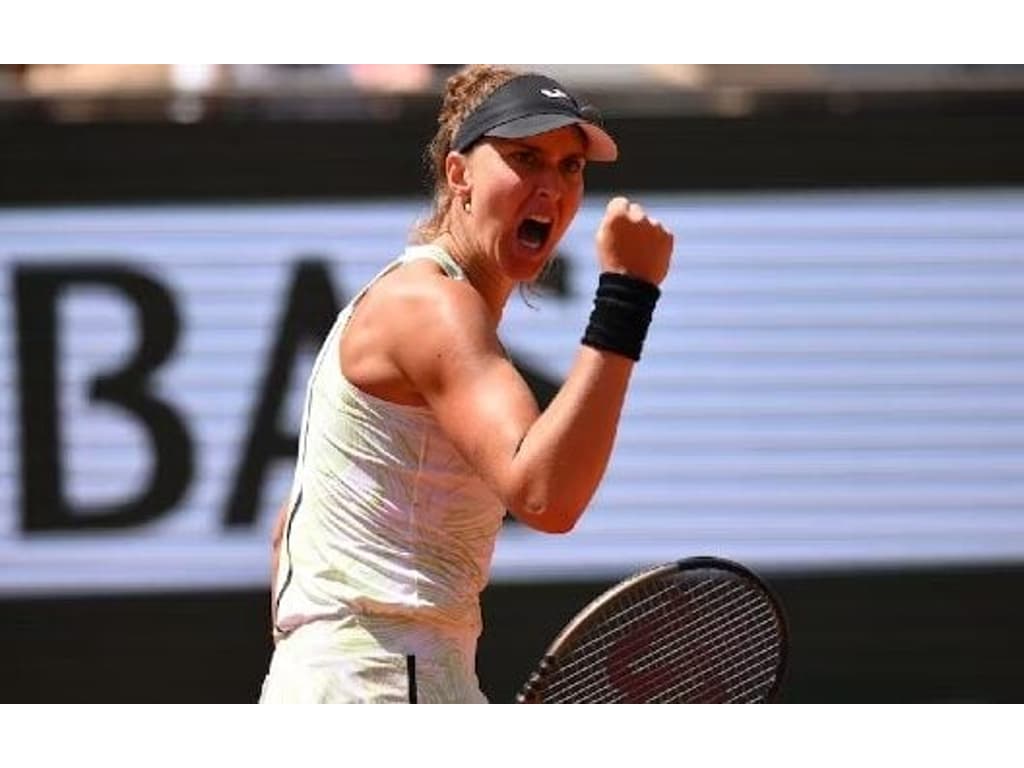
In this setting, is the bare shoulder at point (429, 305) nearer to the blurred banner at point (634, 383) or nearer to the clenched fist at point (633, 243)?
the clenched fist at point (633, 243)

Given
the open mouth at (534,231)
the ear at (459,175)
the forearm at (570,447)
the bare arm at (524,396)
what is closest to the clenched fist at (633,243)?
the bare arm at (524,396)

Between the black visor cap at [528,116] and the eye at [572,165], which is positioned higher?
the black visor cap at [528,116]

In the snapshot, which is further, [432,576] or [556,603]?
[556,603]

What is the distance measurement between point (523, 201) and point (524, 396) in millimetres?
349

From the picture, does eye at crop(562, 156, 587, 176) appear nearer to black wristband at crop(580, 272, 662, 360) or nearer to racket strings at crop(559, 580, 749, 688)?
black wristband at crop(580, 272, 662, 360)

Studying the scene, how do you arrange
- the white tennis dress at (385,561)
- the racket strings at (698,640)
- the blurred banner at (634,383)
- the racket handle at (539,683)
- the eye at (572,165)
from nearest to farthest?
the white tennis dress at (385,561), the eye at (572,165), the racket handle at (539,683), the racket strings at (698,640), the blurred banner at (634,383)

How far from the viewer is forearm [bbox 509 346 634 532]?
2.90 meters

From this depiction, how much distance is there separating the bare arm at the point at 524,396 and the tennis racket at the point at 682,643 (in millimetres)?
637

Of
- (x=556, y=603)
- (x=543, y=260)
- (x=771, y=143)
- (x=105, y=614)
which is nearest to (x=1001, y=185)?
(x=771, y=143)

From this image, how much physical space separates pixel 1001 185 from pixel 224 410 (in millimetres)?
2141

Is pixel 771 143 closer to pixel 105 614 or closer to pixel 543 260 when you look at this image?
pixel 105 614

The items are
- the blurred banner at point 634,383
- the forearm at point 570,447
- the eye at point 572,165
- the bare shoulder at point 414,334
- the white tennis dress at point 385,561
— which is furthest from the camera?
the blurred banner at point 634,383

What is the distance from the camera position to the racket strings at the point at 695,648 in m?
3.70
